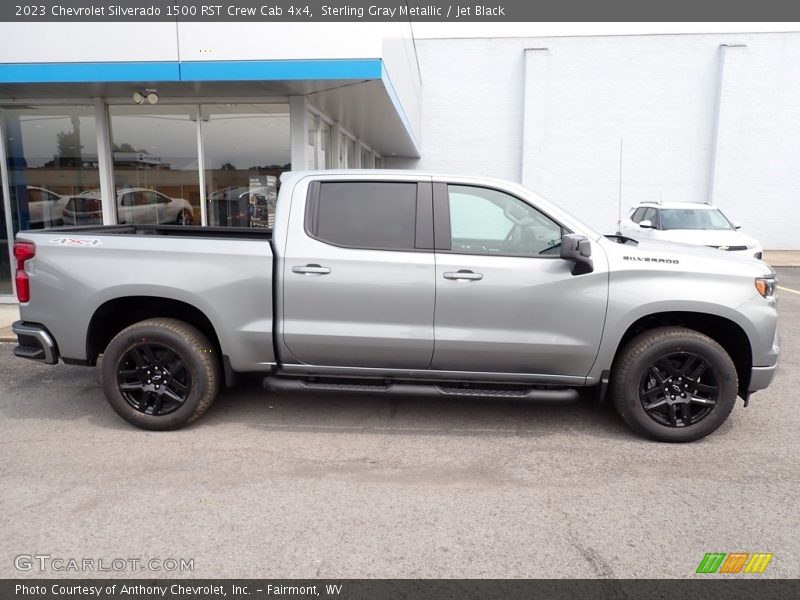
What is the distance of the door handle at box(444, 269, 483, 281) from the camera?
4242mm

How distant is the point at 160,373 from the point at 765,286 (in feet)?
15.1

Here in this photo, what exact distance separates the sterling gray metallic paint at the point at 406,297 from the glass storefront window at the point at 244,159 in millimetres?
4652

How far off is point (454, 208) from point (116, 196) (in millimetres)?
7157

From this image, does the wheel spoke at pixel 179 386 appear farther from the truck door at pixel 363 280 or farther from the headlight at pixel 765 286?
the headlight at pixel 765 286

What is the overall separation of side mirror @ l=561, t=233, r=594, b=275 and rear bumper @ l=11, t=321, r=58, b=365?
13.0 ft

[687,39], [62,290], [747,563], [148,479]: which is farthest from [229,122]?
[687,39]

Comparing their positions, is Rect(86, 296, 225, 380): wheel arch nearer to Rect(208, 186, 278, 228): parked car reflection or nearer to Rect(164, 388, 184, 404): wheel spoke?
Rect(164, 388, 184, 404): wheel spoke

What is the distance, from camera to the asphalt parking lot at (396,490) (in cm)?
298

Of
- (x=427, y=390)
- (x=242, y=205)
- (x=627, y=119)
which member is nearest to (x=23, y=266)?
(x=427, y=390)

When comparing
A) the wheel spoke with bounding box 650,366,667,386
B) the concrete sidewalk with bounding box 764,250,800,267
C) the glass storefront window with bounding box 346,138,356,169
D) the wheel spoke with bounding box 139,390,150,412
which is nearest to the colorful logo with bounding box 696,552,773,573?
the wheel spoke with bounding box 650,366,667,386

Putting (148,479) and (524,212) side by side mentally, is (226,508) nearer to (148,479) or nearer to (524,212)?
(148,479)

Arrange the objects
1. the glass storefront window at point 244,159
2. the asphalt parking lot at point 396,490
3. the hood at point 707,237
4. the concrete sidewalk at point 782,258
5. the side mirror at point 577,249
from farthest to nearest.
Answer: the concrete sidewalk at point 782,258, the hood at point 707,237, the glass storefront window at point 244,159, the side mirror at point 577,249, the asphalt parking lot at point 396,490

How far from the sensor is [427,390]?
4.39 meters

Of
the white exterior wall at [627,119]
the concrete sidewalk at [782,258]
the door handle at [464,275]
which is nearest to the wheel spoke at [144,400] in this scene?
the door handle at [464,275]
